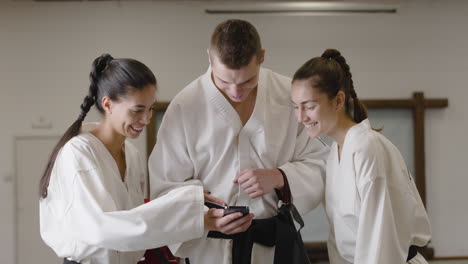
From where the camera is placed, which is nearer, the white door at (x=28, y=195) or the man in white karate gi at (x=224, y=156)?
the man in white karate gi at (x=224, y=156)

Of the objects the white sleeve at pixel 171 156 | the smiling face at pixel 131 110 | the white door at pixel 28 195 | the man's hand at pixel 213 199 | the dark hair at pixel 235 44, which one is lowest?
the white door at pixel 28 195

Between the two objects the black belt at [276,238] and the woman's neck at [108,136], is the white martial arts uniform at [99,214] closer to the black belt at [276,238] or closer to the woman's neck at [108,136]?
the woman's neck at [108,136]

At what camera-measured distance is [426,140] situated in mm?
4957

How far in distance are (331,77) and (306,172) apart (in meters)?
0.40

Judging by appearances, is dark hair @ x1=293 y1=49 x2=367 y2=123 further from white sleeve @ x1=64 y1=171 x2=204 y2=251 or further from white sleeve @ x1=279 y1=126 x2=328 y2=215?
white sleeve @ x1=64 y1=171 x2=204 y2=251

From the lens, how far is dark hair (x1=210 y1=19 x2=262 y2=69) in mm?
1725

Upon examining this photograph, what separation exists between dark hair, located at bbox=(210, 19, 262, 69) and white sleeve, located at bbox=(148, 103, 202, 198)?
0.36 m

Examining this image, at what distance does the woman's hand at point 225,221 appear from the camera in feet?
5.68

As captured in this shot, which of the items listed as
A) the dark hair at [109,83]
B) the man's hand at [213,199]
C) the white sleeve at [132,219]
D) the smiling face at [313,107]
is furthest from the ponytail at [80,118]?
the smiling face at [313,107]

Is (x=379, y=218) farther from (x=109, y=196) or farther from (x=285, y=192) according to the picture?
(x=109, y=196)

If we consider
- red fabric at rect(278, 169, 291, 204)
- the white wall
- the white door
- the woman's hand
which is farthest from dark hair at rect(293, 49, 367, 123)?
the white door

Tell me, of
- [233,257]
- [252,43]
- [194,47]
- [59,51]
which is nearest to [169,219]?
[233,257]

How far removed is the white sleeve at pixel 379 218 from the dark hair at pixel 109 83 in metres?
0.85

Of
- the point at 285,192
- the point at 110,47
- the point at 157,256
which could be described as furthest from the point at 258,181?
the point at 110,47
